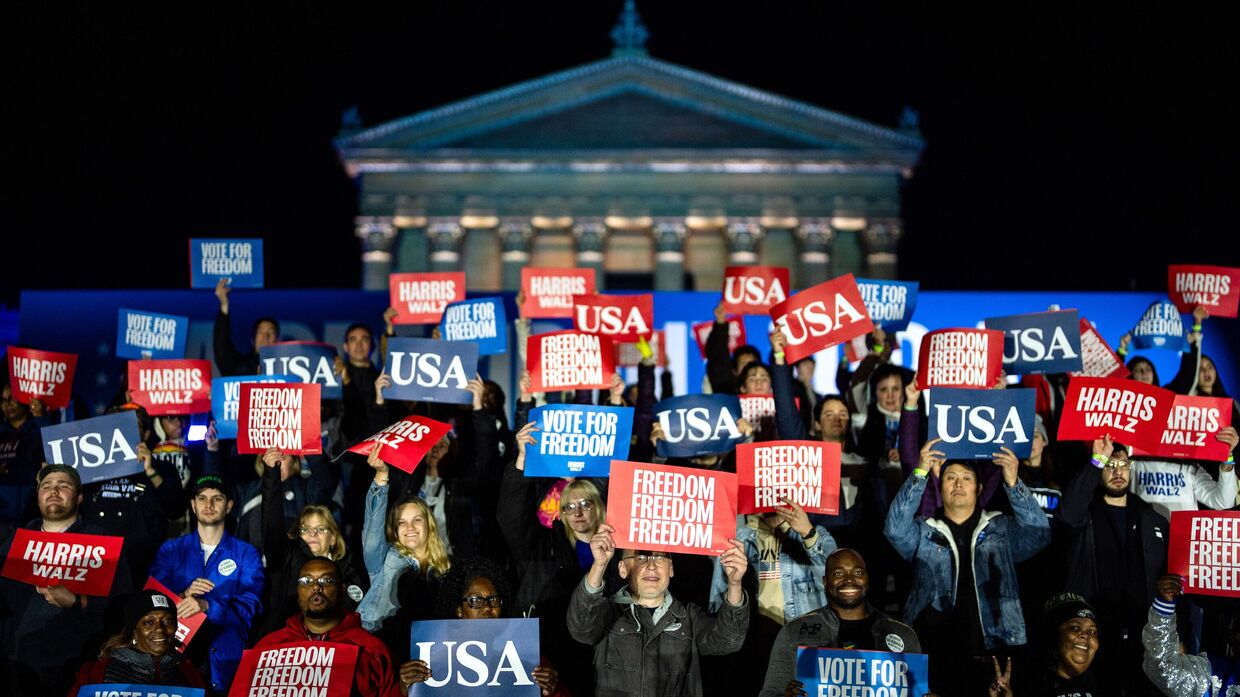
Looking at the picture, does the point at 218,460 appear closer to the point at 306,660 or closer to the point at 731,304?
the point at 306,660

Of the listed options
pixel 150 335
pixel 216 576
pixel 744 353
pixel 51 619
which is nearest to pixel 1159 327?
pixel 744 353

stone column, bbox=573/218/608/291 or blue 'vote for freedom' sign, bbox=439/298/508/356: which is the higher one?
stone column, bbox=573/218/608/291

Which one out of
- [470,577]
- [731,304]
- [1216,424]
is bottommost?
[470,577]

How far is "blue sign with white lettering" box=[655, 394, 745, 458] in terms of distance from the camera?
9.88 m

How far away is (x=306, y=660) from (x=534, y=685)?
3.97ft

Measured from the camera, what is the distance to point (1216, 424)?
9289 mm

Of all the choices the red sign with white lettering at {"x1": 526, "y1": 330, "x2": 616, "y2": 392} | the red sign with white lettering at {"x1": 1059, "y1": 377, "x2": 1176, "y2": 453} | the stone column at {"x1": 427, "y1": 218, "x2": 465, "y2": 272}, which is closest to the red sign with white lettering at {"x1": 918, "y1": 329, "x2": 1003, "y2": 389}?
the red sign with white lettering at {"x1": 1059, "y1": 377, "x2": 1176, "y2": 453}

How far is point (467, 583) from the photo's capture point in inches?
297

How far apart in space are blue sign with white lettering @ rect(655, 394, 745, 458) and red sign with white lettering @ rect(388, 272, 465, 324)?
3549mm

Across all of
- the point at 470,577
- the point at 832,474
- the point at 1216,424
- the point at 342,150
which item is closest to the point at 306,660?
the point at 470,577

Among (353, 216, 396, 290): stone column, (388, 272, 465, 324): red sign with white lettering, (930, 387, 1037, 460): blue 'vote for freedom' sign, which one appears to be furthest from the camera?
(353, 216, 396, 290): stone column

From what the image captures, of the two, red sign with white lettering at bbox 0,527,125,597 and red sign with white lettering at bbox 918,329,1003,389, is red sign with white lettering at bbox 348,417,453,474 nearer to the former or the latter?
red sign with white lettering at bbox 0,527,125,597

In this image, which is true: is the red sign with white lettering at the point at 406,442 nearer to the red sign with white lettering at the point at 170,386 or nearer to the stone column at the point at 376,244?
the red sign with white lettering at the point at 170,386

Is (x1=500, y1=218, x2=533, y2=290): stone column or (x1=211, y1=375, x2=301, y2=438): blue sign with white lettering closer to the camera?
(x1=211, y1=375, x2=301, y2=438): blue sign with white lettering
